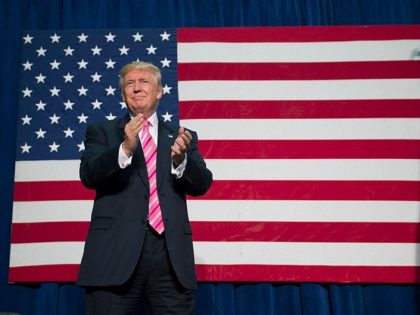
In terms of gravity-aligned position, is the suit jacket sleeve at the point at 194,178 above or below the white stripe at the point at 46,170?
below

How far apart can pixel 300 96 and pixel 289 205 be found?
591 millimetres

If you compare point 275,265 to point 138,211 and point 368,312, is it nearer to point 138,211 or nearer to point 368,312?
point 368,312

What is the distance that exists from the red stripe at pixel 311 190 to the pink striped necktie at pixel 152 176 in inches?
37.0

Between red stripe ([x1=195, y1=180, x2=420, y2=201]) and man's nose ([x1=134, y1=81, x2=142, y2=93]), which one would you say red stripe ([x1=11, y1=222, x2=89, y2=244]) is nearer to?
red stripe ([x1=195, y1=180, x2=420, y2=201])

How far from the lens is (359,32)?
2.59 meters

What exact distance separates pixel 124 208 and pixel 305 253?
1.25m

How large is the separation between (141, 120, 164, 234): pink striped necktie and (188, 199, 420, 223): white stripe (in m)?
0.93

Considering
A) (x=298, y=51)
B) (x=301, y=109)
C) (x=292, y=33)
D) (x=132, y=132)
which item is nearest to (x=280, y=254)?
(x=301, y=109)

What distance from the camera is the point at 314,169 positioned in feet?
8.04

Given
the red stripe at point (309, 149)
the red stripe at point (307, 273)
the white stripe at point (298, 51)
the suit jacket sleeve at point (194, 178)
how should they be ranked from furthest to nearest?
the white stripe at point (298, 51), the red stripe at point (309, 149), the red stripe at point (307, 273), the suit jacket sleeve at point (194, 178)

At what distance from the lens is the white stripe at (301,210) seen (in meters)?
2.39

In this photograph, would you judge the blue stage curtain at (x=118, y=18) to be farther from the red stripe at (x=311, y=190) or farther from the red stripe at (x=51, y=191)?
the red stripe at (x=311, y=190)

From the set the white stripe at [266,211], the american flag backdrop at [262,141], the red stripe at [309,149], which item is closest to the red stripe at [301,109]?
the american flag backdrop at [262,141]

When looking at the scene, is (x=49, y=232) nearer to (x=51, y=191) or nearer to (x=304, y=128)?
(x=51, y=191)
